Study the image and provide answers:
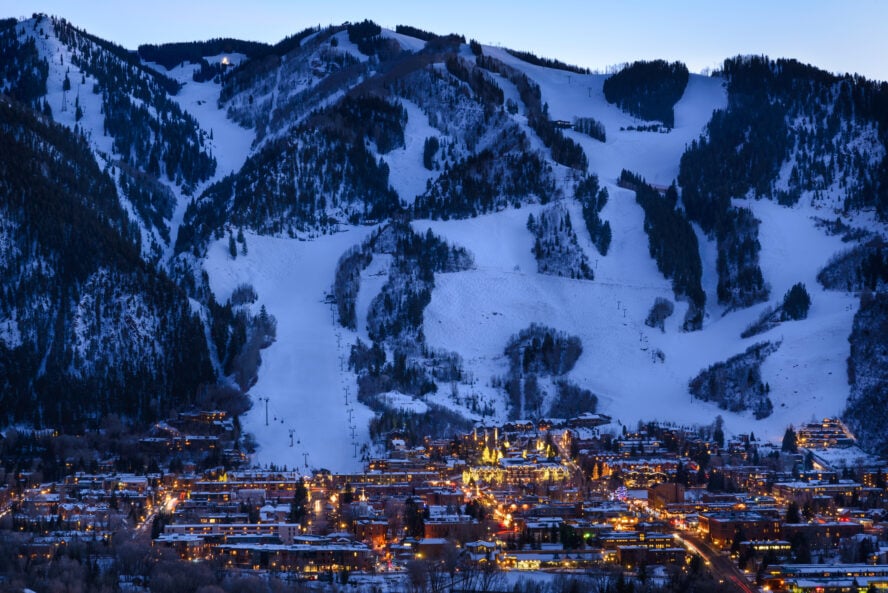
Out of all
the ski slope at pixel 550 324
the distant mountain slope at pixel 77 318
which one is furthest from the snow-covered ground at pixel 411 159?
the distant mountain slope at pixel 77 318

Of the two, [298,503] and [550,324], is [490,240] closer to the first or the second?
[550,324]

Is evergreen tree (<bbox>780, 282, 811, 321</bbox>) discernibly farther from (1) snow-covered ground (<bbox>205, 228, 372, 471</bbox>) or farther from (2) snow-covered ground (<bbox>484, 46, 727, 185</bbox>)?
(1) snow-covered ground (<bbox>205, 228, 372, 471</bbox>)

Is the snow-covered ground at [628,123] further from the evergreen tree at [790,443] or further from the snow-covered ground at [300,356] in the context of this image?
the evergreen tree at [790,443]

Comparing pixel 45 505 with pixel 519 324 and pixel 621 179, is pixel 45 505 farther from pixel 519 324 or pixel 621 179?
pixel 621 179

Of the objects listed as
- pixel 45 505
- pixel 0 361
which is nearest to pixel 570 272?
pixel 0 361

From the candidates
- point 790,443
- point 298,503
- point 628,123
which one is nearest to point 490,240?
point 790,443

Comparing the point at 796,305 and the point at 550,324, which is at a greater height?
the point at 796,305
